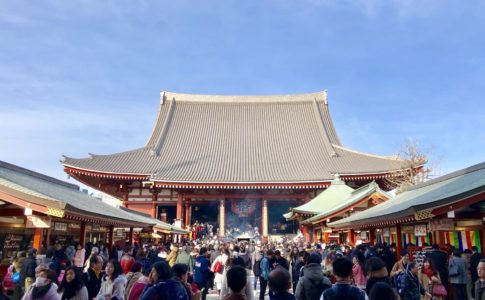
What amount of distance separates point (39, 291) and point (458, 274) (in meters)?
8.33

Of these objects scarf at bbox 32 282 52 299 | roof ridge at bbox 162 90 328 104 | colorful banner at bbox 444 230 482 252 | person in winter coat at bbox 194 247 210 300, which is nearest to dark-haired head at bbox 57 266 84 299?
scarf at bbox 32 282 52 299

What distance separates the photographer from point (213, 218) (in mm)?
34938

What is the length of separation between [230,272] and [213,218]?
1232 inches

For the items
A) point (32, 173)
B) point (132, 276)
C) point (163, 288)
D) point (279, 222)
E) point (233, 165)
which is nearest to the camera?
point (163, 288)

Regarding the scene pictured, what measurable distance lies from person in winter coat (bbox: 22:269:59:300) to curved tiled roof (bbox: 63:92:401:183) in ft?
73.3

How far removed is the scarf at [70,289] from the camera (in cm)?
601

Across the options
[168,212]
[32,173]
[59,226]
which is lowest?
[59,226]

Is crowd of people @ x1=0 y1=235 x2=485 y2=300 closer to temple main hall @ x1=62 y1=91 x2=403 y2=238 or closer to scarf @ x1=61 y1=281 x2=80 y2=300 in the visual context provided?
scarf @ x1=61 y1=281 x2=80 y2=300

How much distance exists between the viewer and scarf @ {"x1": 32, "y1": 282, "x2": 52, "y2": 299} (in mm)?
5188

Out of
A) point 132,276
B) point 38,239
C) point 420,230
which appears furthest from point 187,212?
point 132,276

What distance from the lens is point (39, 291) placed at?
521cm

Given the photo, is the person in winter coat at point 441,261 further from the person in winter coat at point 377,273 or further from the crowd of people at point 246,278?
the person in winter coat at point 377,273

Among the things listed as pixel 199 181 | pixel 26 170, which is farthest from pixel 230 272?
pixel 199 181

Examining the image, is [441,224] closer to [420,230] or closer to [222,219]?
[420,230]
